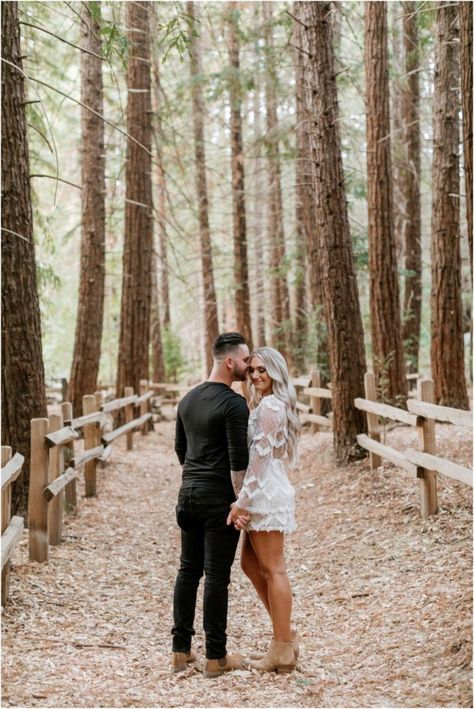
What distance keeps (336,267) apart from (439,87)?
401cm

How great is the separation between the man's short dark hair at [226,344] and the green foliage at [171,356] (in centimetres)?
1890

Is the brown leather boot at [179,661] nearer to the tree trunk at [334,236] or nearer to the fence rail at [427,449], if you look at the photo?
the fence rail at [427,449]

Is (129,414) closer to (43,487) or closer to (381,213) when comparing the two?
(381,213)

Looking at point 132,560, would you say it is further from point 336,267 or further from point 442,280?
point 442,280

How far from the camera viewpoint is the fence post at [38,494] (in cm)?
686

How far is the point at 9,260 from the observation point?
290 inches

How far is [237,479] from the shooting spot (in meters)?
4.77

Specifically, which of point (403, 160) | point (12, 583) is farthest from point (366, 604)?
point (403, 160)

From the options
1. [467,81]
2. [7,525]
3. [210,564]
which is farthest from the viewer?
[7,525]

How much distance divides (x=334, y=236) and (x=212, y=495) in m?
6.05

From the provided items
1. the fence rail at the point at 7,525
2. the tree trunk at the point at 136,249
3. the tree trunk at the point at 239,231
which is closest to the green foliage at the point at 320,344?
the tree trunk at the point at 136,249

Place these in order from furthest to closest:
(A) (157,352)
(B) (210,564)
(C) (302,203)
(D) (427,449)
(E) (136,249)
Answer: (A) (157,352)
(C) (302,203)
(E) (136,249)
(D) (427,449)
(B) (210,564)

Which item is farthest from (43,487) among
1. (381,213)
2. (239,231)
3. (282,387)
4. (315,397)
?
(239,231)

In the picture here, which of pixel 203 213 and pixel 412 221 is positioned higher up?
pixel 203 213
